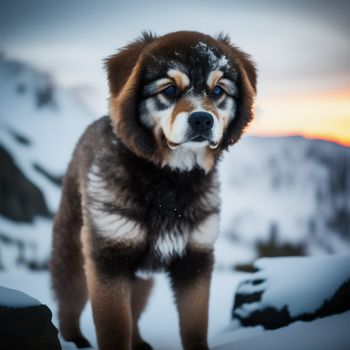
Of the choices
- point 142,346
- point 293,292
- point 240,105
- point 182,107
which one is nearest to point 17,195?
point 142,346

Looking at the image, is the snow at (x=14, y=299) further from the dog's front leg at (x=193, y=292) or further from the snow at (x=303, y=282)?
the snow at (x=303, y=282)

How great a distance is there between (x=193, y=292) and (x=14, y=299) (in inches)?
44.4

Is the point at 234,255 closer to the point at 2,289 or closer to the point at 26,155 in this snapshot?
the point at 26,155

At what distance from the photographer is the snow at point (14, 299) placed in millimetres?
2720

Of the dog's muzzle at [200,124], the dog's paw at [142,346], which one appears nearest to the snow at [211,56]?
the dog's muzzle at [200,124]

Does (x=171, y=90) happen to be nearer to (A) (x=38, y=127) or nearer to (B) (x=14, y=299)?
(B) (x=14, y=299)

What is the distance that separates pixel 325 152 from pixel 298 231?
2126 millimetres

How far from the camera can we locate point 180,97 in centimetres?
287

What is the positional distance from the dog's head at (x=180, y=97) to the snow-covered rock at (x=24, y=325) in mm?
1110

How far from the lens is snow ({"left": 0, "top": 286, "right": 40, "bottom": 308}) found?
272 cm

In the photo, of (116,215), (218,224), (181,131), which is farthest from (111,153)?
(218,224)

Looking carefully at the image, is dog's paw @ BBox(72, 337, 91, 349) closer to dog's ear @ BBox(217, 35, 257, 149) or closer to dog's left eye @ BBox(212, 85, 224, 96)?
dog's ear @ BBox(217, 35, 257, 149)

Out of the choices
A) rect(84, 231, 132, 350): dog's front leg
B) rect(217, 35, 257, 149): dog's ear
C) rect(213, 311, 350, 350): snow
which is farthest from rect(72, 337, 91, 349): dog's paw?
rect(217, 35, 257, 149): dog's ear

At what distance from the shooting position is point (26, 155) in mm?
10688
